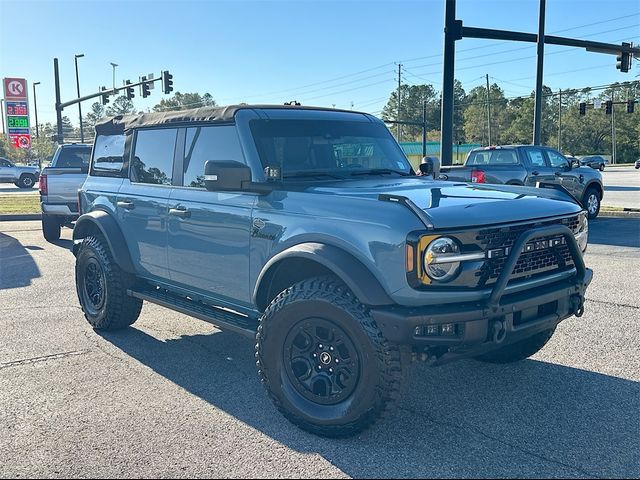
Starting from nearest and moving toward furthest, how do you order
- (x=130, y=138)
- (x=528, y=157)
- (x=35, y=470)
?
(x=35, y=470)
(x=130, y=138)
(x=528, y=157)

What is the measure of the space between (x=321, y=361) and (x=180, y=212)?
5.84 feet

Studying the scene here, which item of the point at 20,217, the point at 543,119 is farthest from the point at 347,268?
the point at 543,119

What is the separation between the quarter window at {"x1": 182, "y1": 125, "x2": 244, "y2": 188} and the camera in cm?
440

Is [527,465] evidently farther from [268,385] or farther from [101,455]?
[101,455]

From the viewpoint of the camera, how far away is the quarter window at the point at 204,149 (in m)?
4.40

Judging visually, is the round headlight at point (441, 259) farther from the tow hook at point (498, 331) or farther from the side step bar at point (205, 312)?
the side step bar at point (205, 312)

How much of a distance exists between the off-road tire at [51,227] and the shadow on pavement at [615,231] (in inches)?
413

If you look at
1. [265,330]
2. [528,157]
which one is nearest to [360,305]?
[265,330]

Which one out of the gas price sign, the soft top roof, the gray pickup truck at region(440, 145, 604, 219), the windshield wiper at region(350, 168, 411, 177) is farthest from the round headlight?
the gas price sign

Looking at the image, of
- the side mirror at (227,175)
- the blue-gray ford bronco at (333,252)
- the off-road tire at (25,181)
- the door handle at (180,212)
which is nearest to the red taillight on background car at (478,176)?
the blue-gray ford bronco at (333,252)

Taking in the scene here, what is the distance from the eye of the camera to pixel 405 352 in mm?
3305

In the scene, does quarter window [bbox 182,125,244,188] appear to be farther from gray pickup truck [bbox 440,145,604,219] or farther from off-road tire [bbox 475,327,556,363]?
gray pickup truck [bbox 440,145,604,219]

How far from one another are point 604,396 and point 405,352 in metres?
1.66

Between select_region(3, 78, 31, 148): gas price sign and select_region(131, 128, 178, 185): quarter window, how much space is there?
30.0m
